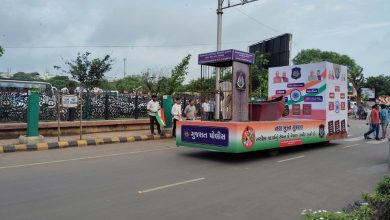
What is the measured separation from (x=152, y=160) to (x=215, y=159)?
5.61 feet

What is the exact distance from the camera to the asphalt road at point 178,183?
5371 millimetres

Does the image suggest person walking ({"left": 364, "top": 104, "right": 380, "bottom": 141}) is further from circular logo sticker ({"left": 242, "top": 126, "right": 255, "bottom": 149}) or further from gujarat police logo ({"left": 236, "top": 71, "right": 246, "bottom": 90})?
circular logo sticker ({"left": 242, "top": 126, "right": 255, "bottom": 149})

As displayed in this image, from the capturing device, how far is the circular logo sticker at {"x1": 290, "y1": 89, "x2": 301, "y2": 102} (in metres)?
13.5

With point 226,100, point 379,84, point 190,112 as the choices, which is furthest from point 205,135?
point 379,84

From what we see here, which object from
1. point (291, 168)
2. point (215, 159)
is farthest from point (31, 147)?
point (291, 168)

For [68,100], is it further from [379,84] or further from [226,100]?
[379,84]

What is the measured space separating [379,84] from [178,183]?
8167cm

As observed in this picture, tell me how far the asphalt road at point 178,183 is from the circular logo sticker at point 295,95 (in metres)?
2.60

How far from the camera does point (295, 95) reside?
536 inches

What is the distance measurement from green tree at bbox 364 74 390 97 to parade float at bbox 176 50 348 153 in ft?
234

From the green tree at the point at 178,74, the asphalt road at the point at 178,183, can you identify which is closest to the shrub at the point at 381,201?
the asphalt road at the point at 178,183

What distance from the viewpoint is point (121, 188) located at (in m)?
6.61

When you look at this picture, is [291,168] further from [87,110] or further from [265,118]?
[87,110]

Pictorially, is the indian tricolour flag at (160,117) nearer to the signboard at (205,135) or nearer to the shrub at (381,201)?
the signboard at (205,135)
